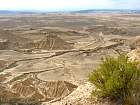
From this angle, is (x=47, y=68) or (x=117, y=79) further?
(x=47, y=68)

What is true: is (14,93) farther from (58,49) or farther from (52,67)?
(58,49)

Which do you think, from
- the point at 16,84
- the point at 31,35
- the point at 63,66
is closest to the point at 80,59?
the point at 63,66

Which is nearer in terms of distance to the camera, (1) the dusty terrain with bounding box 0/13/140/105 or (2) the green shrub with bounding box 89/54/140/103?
(2) the green shrub with bounding box 89/54/140/103

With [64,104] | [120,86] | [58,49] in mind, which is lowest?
[58,49]

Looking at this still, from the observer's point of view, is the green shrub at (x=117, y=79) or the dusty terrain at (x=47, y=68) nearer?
the green shrub at (x=117, y=79)

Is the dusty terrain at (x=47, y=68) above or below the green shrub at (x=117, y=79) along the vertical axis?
below

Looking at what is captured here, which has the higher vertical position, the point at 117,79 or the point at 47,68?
the point at 117,79

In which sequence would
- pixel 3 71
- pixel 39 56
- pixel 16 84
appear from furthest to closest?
pixel 39 56 → pixel 3 71 → pixel 16 84

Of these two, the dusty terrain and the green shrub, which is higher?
the green shrub
